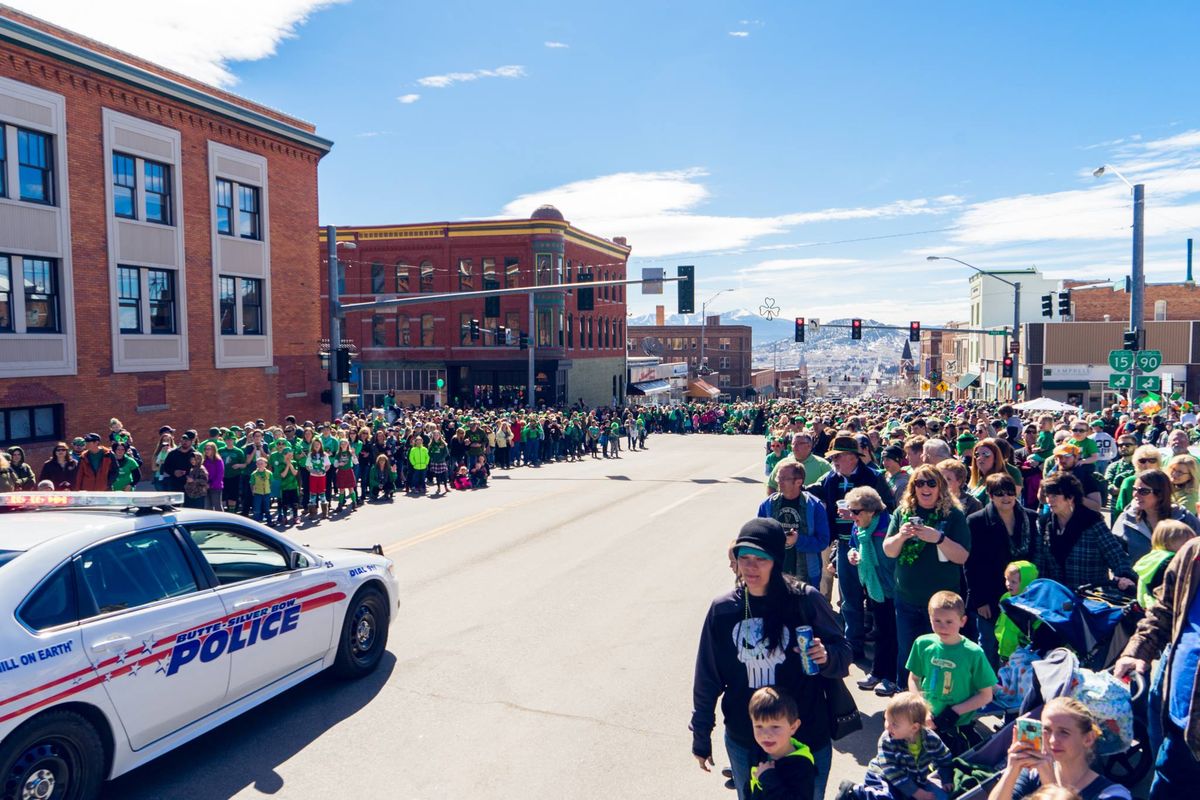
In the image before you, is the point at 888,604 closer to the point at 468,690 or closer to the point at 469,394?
the point at 468,690

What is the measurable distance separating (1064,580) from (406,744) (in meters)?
4.94

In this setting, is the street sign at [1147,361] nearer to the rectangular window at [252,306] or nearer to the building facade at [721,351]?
the rectangular window at [252,306]

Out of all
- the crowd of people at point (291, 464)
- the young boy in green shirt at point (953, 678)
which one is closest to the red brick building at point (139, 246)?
the crowd of people at point (291, 464)

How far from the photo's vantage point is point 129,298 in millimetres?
23688

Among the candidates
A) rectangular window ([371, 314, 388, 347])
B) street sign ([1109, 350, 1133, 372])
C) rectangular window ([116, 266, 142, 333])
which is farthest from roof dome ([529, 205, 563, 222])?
street sign ([1109, 350, 1133, 372])

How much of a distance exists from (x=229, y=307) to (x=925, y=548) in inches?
1027

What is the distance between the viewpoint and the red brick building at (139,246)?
67.5ft

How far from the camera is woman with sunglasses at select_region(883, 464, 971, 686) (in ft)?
19.7

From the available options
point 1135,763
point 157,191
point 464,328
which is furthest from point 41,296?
point 464,328

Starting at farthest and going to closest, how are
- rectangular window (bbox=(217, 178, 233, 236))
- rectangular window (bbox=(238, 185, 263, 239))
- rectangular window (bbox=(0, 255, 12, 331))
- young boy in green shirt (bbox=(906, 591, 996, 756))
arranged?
rectangular window (bbox=(238, 185, 263, 239))
rectangular window (bbox=(217, 178, 233, 236))
rectangular window (bbox=(0, 255, 12, 331))
young boy in green shirt (bbox=(906, 591, 996, 756))

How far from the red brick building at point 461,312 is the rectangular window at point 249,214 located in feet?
75.0

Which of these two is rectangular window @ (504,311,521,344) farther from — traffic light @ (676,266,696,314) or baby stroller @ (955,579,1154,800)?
baby stroller @ (955,579,1154,800)

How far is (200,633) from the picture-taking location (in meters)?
5.62

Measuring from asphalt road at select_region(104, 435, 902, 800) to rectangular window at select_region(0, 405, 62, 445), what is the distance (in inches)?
458
